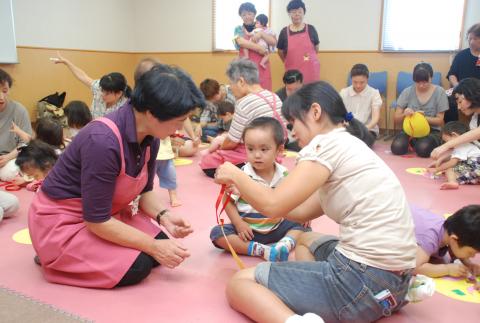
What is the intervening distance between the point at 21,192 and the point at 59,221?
1615 mm

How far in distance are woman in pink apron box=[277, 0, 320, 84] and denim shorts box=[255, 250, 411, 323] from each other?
4142 millimetres

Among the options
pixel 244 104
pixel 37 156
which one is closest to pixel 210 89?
pixel 244 104

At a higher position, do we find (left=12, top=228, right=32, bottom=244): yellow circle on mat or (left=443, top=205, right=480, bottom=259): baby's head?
(left=443, top=205, right=480, bottom=259): baby's head

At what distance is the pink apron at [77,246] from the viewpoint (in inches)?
61.2

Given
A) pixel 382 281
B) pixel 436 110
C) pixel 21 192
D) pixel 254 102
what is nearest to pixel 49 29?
pixel 21 192

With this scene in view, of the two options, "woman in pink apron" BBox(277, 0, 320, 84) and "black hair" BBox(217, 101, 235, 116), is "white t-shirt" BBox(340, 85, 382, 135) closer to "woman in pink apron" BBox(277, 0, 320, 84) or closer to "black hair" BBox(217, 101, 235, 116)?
"woman in pink apron" BBox(277, 0, 320, 84)

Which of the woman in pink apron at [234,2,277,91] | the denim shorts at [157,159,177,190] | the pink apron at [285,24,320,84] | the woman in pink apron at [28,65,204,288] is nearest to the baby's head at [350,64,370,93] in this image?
the pink apron at [285,24,320,84]

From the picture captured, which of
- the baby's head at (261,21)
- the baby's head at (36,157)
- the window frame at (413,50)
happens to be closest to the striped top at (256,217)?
the baby's head at (36,157)

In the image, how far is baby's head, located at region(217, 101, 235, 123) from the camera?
481 centimetres

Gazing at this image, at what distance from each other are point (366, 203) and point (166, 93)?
0.70 metres

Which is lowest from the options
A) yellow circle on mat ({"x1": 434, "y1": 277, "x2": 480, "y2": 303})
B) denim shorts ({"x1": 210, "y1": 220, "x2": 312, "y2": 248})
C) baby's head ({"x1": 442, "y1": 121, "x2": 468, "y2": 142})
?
yellow circle on mat ({"x1": 434, "y1": 277, "x2": 480, "y2": 303})

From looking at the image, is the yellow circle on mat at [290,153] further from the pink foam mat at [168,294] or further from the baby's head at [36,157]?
the baby's head at [36,157]

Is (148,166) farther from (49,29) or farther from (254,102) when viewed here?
(49,29)

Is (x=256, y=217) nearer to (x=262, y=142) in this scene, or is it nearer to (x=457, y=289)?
(x=262, y=142)
